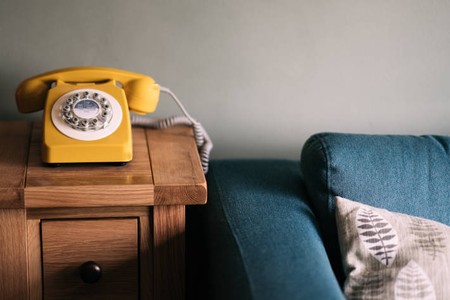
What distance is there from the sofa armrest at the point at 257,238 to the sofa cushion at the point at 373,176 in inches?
2.2

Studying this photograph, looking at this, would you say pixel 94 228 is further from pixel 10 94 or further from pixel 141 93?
pixel 10 94

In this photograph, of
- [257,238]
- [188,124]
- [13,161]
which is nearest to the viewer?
[257,238]

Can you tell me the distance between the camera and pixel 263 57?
1.77m

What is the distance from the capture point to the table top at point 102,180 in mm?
1309

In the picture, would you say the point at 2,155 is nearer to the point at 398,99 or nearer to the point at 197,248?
→ the point at 197,248

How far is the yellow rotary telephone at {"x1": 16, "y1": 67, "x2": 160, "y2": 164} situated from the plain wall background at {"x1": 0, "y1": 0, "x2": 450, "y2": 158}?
22cm

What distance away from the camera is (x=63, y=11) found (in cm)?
167

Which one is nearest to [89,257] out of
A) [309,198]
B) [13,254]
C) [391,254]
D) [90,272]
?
[90,272]

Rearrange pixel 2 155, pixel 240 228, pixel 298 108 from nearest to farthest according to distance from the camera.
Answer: pixel 240 228 → pixel 2 155 → pixel 298 108

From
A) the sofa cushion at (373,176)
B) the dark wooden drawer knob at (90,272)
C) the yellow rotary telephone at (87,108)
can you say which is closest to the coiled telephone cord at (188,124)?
the yellow rotary telephone at (87,108)

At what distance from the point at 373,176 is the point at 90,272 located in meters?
0.61

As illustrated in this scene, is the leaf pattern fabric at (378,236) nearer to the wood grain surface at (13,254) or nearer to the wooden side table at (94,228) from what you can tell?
the wooden side table at (94,228)

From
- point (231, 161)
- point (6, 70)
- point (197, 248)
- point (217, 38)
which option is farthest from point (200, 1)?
point (197, 248)

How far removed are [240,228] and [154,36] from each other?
60cm
